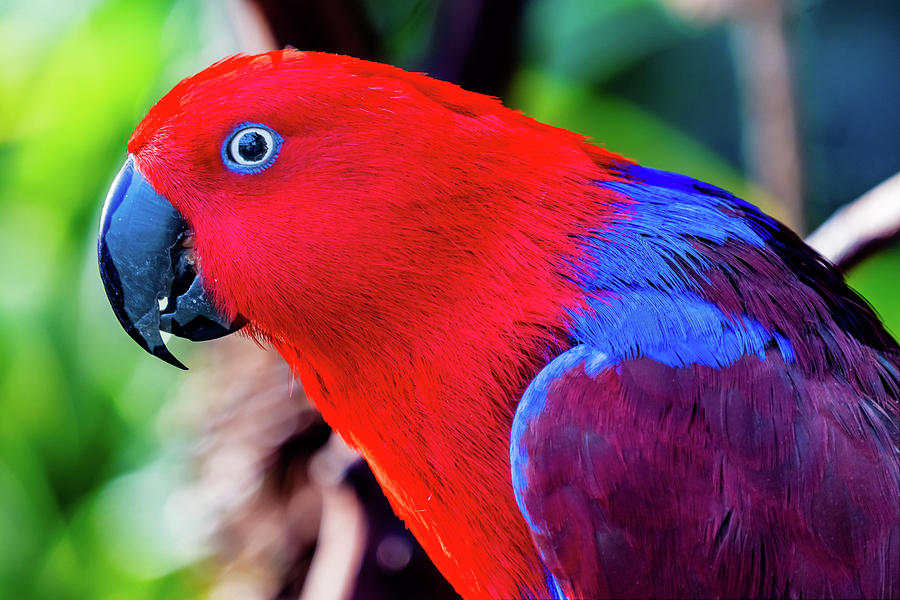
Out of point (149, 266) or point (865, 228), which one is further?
point (865, 228)

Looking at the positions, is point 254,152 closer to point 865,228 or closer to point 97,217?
point 865,228

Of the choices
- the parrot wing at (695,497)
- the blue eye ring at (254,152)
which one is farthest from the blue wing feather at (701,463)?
the blue eye ring at (254,152)

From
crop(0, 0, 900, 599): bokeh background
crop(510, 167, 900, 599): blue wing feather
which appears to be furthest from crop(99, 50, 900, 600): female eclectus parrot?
crop(0, 0, 900, 599): bokeh background

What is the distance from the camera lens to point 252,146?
1.07 metres

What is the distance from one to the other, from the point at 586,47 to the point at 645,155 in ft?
1.71

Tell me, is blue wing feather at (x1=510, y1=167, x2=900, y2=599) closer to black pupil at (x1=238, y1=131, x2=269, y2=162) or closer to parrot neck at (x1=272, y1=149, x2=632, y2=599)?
parrot neck at (x1=272, y1=149, x2=632, y2=599)

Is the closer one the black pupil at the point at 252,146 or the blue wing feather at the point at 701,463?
the blue wing feather at the point at 701,463

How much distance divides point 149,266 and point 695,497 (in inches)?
28.0

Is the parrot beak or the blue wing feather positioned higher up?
the blue wing feather

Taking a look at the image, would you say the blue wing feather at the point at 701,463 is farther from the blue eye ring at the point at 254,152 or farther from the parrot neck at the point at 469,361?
the blue eye ring at the point at 254,152

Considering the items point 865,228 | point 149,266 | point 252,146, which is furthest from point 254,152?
point 865,228

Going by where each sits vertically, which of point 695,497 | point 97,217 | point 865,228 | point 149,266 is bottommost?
point 97,217

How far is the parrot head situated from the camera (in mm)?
1063

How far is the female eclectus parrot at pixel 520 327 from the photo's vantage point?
0.95 metres
